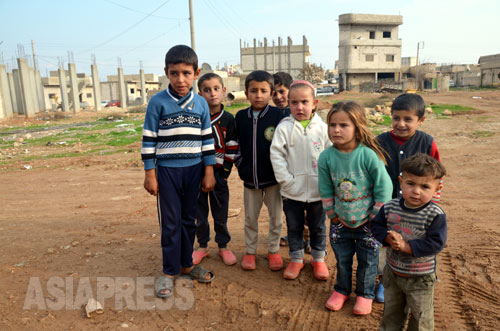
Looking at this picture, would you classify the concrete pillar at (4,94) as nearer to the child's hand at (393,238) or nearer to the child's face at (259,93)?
the child's face at (259,93)

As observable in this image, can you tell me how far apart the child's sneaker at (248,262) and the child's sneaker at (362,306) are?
3.46ft

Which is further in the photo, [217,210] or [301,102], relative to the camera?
[217,210]

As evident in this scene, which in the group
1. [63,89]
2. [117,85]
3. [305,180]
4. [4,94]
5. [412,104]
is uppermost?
[117,85]

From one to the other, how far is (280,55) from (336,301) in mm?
53735

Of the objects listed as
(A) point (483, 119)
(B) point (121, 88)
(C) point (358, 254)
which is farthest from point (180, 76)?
(B) point (121, 88)

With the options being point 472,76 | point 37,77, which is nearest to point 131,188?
point 37,77

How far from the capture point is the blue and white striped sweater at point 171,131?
288 cm

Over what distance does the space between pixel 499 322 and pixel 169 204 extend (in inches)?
103

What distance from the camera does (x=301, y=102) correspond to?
3.04m

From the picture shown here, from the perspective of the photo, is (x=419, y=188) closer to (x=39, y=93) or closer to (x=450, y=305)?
(x=450, y=305)

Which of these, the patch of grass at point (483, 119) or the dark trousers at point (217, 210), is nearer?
the dark trousers at point (217, 210)

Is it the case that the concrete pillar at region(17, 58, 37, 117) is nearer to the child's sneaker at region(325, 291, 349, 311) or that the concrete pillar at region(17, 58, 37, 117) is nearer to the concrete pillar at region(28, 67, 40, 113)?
the concrete pillar at region(28, 67, 40, 113)

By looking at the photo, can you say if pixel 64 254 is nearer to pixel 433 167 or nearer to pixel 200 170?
pixel 200 170

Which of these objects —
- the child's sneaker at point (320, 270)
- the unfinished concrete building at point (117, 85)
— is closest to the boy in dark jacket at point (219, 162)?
the child's sneaker at point (320, 270)
